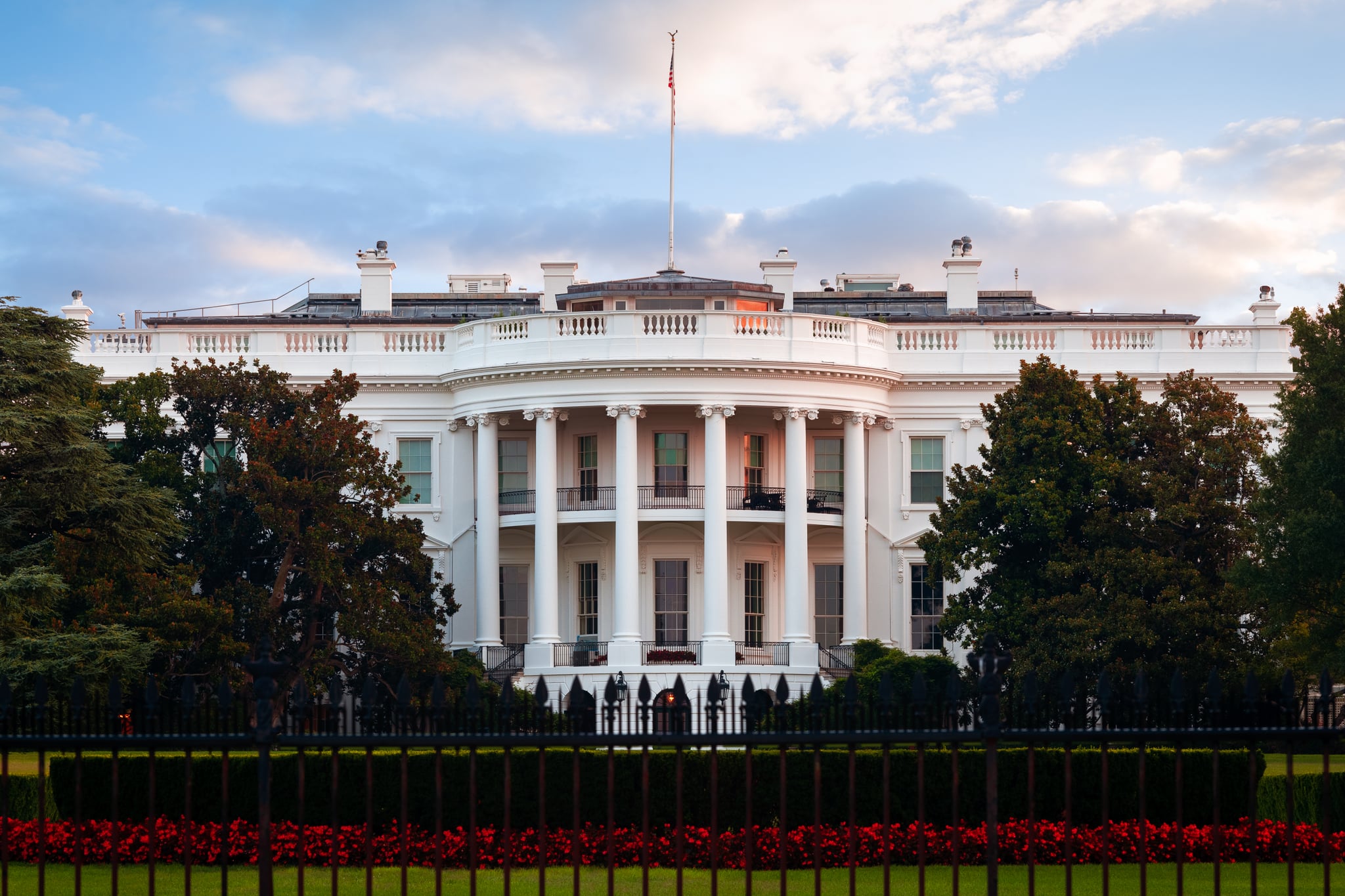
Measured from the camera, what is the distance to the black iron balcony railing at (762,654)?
48.4 m

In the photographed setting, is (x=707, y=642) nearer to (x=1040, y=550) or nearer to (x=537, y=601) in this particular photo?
(x=537, y=601)

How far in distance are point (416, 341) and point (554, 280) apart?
582 cm

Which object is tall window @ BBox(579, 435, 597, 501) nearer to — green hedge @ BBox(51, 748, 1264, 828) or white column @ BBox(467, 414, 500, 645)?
white column @ BBox(467, 414, 500, 645)

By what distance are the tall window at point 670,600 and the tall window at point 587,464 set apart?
268cm

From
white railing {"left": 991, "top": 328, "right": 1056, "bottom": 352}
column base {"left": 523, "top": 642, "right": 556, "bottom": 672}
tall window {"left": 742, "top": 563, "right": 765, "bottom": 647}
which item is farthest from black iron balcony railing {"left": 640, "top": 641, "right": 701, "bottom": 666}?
white railing {"left": 991, "top": 328, "right": 1056, "bottom": 352}

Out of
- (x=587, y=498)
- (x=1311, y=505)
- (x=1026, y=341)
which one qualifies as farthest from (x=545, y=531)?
(x=1311, y=505)

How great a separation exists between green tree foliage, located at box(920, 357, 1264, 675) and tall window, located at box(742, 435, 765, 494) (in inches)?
341

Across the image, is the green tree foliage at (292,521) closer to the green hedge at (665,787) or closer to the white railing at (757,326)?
the white railing at (757,326)

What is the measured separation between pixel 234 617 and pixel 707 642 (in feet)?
41.3

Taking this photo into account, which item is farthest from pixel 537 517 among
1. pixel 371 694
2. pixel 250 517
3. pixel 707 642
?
pixel 371 694

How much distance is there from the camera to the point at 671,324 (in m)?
49.3

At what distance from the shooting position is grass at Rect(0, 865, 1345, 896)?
66.5ft

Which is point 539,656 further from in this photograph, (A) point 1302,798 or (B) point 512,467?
(A) point 1302,798

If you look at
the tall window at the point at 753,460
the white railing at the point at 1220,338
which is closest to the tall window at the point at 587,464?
the tall window at the point at 753,460
